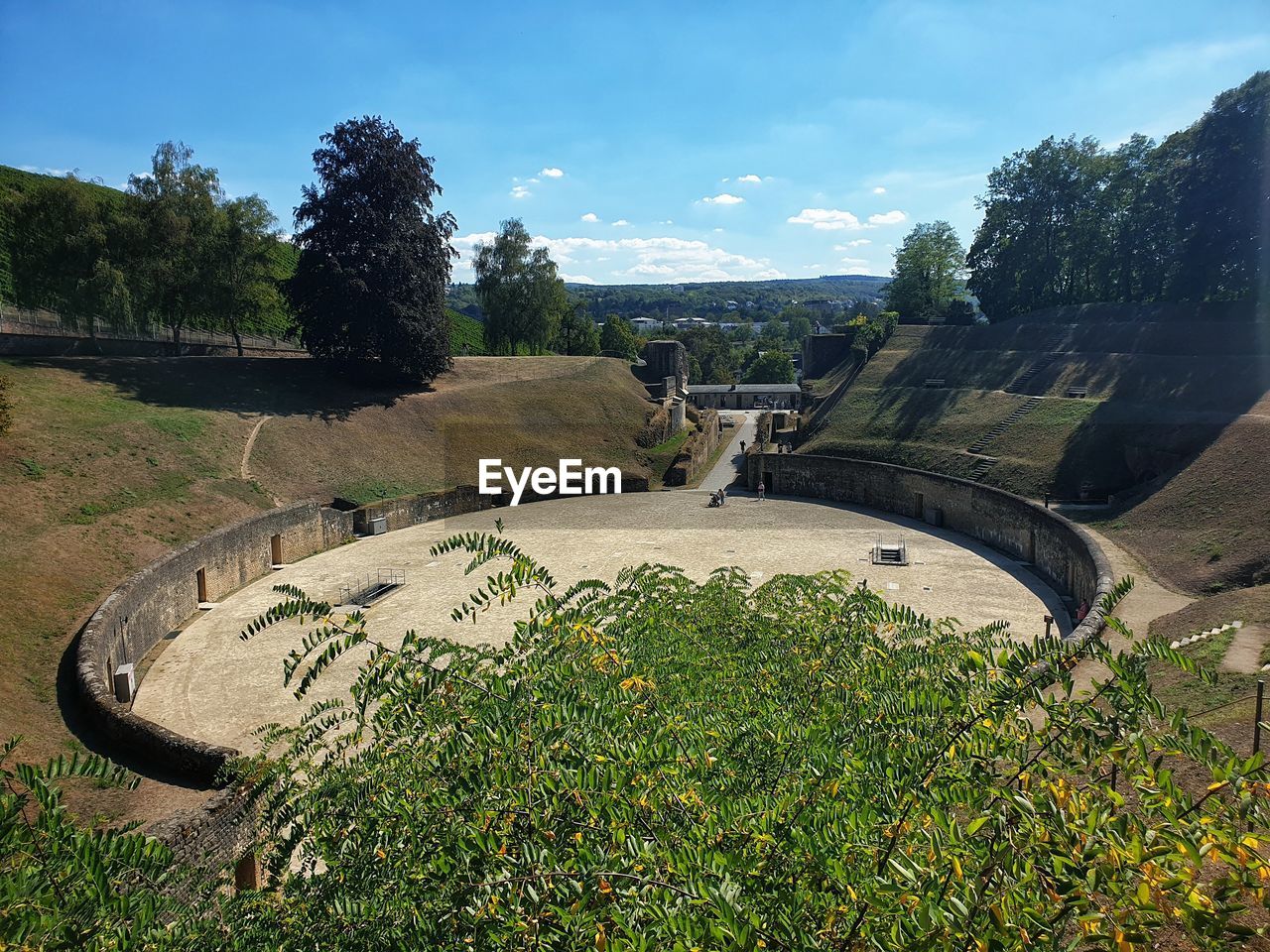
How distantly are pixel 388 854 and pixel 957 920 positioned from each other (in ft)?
12.9

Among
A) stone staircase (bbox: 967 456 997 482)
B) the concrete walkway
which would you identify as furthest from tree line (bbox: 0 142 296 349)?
stone staircase (bbox: 967 456 997 482)

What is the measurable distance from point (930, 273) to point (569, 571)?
4986 centimetres

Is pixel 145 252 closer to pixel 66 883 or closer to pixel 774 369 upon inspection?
pixel 66 883

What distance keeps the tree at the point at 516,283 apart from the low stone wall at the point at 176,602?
2964 centimetres

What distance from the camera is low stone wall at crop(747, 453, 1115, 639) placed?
1944 cm

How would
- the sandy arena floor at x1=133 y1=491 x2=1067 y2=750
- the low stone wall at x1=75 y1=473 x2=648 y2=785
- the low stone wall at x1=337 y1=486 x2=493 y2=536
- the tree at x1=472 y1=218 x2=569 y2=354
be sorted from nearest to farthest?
the low stone wall at x1=75 y1=473 x2=648 y2=785 → the sandy arena floor at x1=133 y1=491 x2=1067 y2=750 → the low stone wall at x1=337 y1=486 x2=493 y2=536 → the tree at x1=472 y1=218 x2=569 y2=354

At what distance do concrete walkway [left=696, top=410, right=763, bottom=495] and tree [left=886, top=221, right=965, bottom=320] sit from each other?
15.6m

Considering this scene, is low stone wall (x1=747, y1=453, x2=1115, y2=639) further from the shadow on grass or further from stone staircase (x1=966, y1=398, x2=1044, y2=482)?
the shadow on grass

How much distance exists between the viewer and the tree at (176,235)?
3412 cm

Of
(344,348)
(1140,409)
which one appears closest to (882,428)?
(1140,409)

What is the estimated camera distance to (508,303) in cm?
5488

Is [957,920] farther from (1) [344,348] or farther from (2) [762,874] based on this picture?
(1) [344,348]

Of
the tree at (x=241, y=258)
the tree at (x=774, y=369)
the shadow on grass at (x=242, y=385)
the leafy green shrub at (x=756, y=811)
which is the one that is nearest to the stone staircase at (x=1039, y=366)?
the shadow on grass at (x=242, y=385)

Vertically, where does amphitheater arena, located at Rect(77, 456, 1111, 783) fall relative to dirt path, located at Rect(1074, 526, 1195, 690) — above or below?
below
